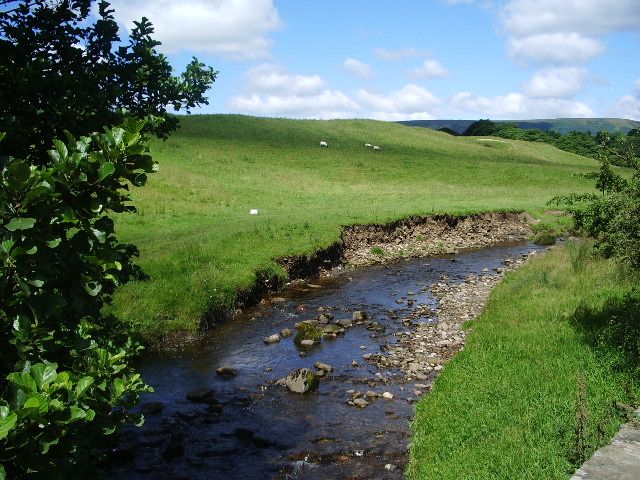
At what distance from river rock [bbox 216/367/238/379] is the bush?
12.8 meters

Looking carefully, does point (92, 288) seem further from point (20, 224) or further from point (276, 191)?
point (276, 191)

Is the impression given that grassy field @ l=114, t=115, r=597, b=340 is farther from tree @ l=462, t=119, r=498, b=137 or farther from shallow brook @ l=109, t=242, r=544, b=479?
tree @ l=462, t=119, r=498, b=137

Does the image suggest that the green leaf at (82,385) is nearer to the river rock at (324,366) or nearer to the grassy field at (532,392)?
the grassy field at (532,392)

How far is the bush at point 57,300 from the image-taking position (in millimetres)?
4305

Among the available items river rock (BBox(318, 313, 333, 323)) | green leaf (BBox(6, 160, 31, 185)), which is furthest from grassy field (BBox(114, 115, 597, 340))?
green leaf (BBox(6, 160, 31, 185))

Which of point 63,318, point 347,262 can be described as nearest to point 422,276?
point 347,262

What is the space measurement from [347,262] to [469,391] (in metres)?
21.9

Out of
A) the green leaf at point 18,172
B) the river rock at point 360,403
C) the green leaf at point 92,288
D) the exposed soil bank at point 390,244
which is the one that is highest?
the green leaf at point 18,172

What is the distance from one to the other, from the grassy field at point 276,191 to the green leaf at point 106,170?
39.6ft

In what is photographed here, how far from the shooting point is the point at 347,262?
35750 mm

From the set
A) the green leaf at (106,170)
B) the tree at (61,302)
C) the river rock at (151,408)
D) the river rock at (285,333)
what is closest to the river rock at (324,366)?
the river rock at (285,333)

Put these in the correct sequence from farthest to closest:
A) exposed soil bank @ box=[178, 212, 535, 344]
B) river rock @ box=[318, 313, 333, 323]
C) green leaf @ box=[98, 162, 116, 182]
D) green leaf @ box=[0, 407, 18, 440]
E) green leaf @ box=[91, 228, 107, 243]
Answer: exposed soil bank @ box=[178, 212, 535, 344]
river rock @ box=[318, 313, 333, 323]
green leaf @ box=[91, 228, 107, 243]
green leaf @ box=[98, 162, 116, 182]
green leaf @ box=[0, 407, 18, 440]

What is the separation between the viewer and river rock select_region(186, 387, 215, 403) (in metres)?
16.3

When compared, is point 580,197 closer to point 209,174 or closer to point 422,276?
point 422,276
